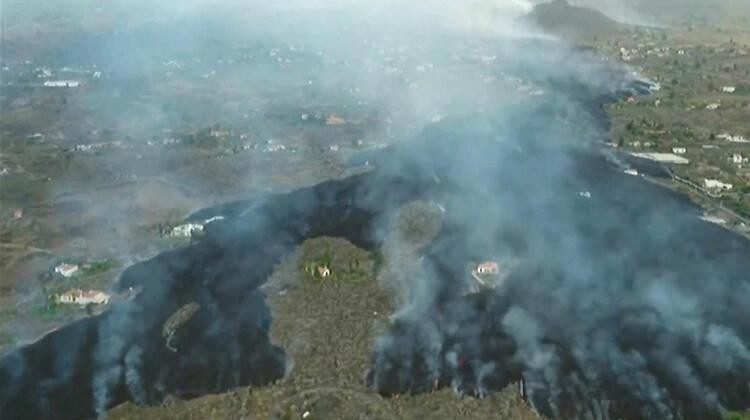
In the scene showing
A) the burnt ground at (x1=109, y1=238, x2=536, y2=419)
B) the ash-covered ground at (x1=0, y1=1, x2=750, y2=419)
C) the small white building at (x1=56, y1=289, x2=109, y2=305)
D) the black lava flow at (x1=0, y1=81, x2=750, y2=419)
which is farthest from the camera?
the small white building at (x1=56, y1=289, x2=109, y2=305)

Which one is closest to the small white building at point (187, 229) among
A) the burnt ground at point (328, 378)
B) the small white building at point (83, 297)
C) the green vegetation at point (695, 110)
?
the small white building at point (83, 297)

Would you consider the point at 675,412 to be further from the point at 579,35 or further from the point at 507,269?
the point at 579,35

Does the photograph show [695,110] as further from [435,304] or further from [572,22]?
[572,22]

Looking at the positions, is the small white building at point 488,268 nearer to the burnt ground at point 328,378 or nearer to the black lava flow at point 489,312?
the black lava flow at point 489,312

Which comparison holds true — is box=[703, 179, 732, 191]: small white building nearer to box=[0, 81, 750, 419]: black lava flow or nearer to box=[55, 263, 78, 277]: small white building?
box=[0, 81, 750, 419]: black lava flow

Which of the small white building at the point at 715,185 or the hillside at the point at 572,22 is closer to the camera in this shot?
the small white building at the point at 715,185

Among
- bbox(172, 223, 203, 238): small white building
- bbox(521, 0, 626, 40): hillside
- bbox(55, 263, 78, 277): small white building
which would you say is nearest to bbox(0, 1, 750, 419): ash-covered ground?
bbox(172, 223, 203, 238): small white building

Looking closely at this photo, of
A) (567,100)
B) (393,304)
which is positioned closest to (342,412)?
(393,304)

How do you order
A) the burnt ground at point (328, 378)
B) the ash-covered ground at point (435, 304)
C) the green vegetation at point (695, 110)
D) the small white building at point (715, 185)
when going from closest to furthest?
the burnt ground at point (328, 378)
the ash-covered ground at point (435, 304)
the small white building at point (715, 185)
the green vegetation at point (695, 110)
